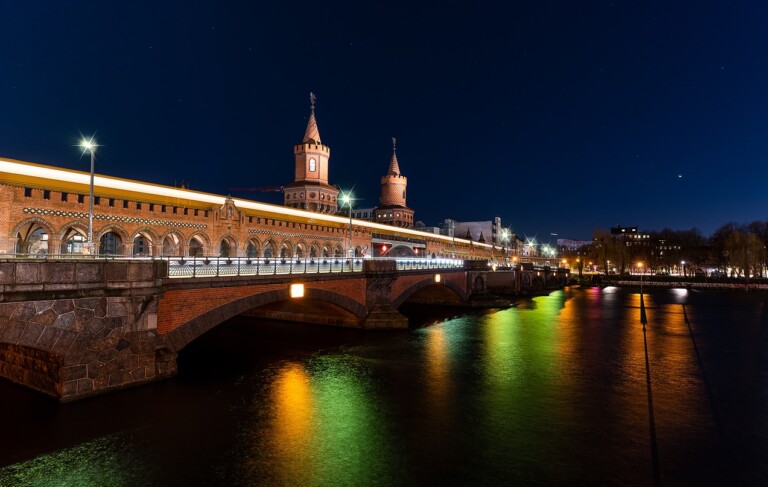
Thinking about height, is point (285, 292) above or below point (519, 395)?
above

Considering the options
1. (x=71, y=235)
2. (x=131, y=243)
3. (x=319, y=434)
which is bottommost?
(x=319, y=434)

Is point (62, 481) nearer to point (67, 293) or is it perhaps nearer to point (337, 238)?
point (67, 293)

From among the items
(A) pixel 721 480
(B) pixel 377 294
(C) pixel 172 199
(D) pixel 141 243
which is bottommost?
(A) pixel 721 480

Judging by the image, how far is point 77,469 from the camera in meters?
11.8

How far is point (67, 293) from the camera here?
48.2ft

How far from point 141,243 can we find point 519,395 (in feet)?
124

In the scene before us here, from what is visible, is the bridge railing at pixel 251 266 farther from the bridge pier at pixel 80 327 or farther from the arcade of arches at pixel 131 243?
the arcade of arches at pixel 131 243

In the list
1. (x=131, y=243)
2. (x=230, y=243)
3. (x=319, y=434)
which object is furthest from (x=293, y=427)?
(x=230, y=243)

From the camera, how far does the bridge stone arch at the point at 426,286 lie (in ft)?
126

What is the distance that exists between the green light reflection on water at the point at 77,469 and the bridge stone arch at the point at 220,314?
19.1 ft

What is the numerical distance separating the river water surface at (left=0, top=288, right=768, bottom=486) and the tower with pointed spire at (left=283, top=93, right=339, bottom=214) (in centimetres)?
6065

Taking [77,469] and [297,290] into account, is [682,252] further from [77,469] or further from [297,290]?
[77,469]

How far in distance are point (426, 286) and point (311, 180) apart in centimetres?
4639

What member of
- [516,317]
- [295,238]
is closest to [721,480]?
[516,317]
